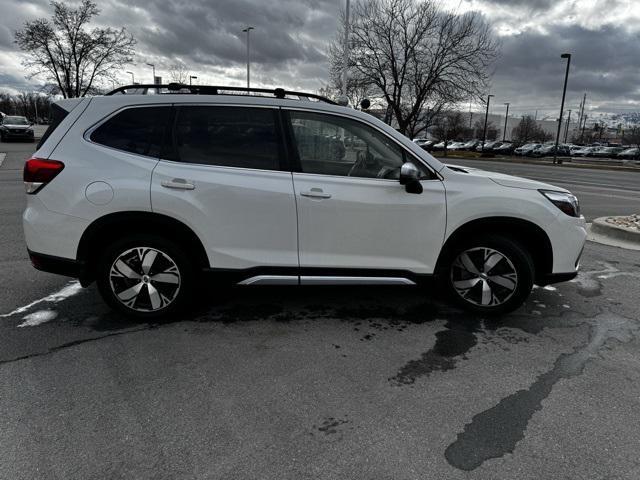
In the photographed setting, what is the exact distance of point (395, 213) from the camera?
146 inches

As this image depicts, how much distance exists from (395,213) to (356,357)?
1.19 m

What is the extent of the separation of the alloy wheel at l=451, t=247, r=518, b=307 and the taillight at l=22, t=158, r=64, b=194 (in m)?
3.34

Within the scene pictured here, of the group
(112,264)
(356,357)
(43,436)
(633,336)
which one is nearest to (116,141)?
(112,264)

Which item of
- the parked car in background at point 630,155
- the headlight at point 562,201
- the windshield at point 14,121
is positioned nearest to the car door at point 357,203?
the headlight at point 562,201

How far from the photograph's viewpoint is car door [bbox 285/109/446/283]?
144 inches

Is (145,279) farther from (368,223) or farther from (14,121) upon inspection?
(14,121)

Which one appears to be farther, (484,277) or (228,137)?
(484,277)

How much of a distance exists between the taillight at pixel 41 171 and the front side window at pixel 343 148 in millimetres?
1877

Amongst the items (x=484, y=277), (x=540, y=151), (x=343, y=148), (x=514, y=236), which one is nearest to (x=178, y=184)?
(x=343, y=148)

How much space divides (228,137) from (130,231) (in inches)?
43.4

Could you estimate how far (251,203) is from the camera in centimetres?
359

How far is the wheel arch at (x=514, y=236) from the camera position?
3836mm

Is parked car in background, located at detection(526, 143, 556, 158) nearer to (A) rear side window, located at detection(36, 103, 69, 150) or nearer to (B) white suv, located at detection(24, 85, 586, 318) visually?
(B) white suv, located at detection(24, 85, 586, 318)

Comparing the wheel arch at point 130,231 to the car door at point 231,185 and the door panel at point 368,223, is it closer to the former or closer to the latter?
the car door at point 231,185
